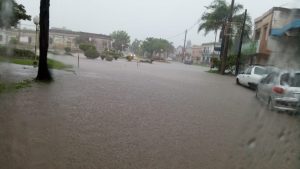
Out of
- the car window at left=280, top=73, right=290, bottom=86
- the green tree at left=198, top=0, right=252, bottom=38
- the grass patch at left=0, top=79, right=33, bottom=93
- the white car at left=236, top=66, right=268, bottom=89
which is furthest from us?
the green tree at left=198, top=0, right=252, bottom=38

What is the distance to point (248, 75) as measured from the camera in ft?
57.6

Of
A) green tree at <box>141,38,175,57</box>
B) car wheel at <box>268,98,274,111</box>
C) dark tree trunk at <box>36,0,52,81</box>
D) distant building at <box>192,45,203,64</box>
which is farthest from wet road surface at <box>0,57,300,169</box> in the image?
distant building at <box>192,45,203,64</box>

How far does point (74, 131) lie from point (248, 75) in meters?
13.5

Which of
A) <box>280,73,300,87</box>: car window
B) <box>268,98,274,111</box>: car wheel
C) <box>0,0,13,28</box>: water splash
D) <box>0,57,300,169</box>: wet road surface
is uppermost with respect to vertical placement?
<box>0,0,13,28</box>: water splash

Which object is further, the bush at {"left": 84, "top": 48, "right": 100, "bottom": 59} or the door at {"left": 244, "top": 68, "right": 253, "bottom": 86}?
the bush at {"left": 84, "top": 48, "right": 100, "bottom": 59}

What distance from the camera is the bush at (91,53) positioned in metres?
46.0

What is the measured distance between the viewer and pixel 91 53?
4678 centimetres

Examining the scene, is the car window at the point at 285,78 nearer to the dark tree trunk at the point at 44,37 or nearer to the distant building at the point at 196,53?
the dark tree trunk at the point at 44,37

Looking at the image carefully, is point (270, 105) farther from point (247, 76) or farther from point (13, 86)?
point (247, 76)

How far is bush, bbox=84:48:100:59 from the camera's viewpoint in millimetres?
46000

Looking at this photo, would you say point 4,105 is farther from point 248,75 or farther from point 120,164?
point 248,75

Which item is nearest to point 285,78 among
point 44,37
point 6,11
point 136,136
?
point 136,136

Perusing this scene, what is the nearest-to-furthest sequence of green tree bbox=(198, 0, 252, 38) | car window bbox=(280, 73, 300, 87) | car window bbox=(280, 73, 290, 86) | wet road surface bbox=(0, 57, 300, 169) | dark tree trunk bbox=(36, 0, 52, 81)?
car window bbox=(280, 73, 290, 86), car window bbox=(280, 73, 300, 87), wet road surface bbox=(0, 57, 300, 169), dark tree trunk bbox=(36, 0, 52, 81), green tree bbox=(198, 0, 252, 38)

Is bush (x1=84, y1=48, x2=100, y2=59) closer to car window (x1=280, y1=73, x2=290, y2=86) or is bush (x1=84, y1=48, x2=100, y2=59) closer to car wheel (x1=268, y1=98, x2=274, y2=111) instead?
car wheel (x1=268, y1=98, x2=274, y2=111)
